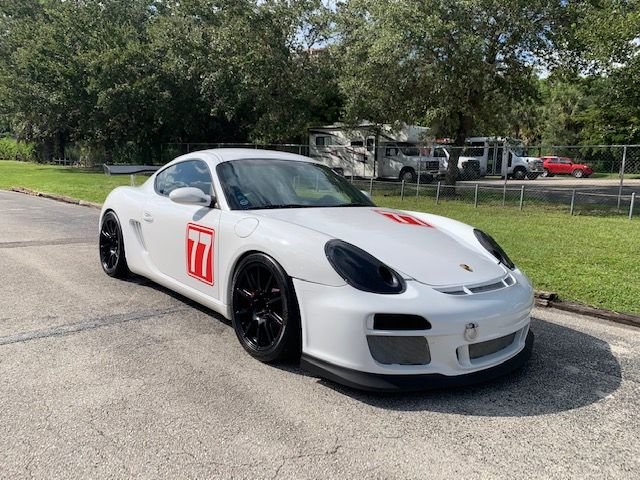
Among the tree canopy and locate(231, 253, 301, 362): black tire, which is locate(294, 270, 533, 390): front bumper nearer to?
locate(231, 253, 301, 362): black tire

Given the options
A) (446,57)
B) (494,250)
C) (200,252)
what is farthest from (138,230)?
(446,57)

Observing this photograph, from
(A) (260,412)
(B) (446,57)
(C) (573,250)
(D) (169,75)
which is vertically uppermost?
(D) (169,75)

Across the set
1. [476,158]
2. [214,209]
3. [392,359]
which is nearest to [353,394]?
[392,359]

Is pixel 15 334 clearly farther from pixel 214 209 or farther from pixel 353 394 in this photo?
pixel 353 394

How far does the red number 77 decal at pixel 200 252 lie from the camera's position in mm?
4259

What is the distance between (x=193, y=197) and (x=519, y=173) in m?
30.7

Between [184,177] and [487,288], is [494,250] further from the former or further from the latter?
[184,177]

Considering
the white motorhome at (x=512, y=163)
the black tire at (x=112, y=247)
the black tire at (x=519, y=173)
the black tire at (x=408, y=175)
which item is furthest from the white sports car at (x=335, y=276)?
the black tire at (x=519, y=173)

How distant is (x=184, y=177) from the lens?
5.07 metres

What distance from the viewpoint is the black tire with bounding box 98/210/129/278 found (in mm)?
5836

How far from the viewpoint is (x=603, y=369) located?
3.86 meters

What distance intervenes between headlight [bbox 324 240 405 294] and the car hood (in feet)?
0.26

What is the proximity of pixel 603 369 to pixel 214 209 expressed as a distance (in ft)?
10.2

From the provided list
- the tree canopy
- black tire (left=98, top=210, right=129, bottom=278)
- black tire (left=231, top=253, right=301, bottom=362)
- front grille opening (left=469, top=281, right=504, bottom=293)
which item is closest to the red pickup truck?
the tree canopy
